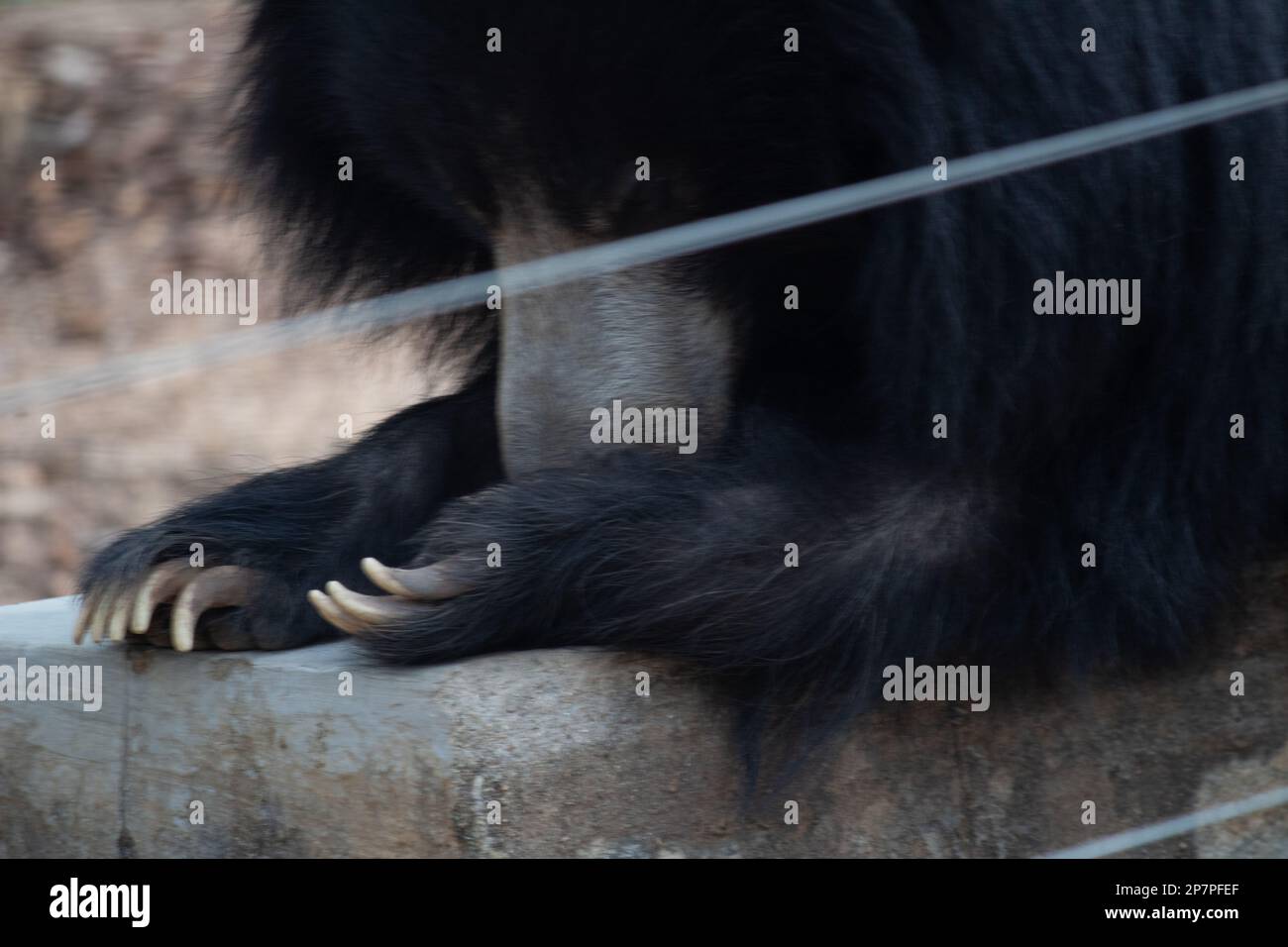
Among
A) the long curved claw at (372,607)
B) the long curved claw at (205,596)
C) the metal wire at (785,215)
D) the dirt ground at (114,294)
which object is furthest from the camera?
the dirt ground at (114,294)

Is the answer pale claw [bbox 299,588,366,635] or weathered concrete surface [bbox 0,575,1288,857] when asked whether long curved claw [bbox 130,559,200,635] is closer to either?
weathered concrete surface [bbox 0,575,1288,857]

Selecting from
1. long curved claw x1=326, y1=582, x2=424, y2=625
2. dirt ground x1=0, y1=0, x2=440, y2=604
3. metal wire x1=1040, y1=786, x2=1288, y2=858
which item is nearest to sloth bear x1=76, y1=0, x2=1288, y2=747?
long curved claw x1=326, y1=582, x2=424, y2=625

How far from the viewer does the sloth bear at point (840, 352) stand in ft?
7.73

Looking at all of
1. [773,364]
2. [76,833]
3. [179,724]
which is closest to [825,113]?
[773,364]

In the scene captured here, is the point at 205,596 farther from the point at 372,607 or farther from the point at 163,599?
the point at 372,607

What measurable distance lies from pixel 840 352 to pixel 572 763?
80 cm

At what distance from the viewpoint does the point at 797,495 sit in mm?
2471

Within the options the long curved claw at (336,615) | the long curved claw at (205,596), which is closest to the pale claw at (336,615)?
the long curved claw at (336,615)

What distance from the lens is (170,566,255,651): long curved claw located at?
256 centimetres

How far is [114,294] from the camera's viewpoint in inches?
279

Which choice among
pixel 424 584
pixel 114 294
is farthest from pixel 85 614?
pixel 114 294

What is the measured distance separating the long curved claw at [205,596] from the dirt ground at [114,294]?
11.0 feet

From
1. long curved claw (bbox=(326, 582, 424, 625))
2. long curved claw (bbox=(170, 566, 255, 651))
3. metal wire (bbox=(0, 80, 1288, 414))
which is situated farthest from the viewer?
long curved claw (bbox=(170, 566, 255, 651))

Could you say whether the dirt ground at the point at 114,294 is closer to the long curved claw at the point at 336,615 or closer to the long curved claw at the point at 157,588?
the long curved claw at the point at 157,588
